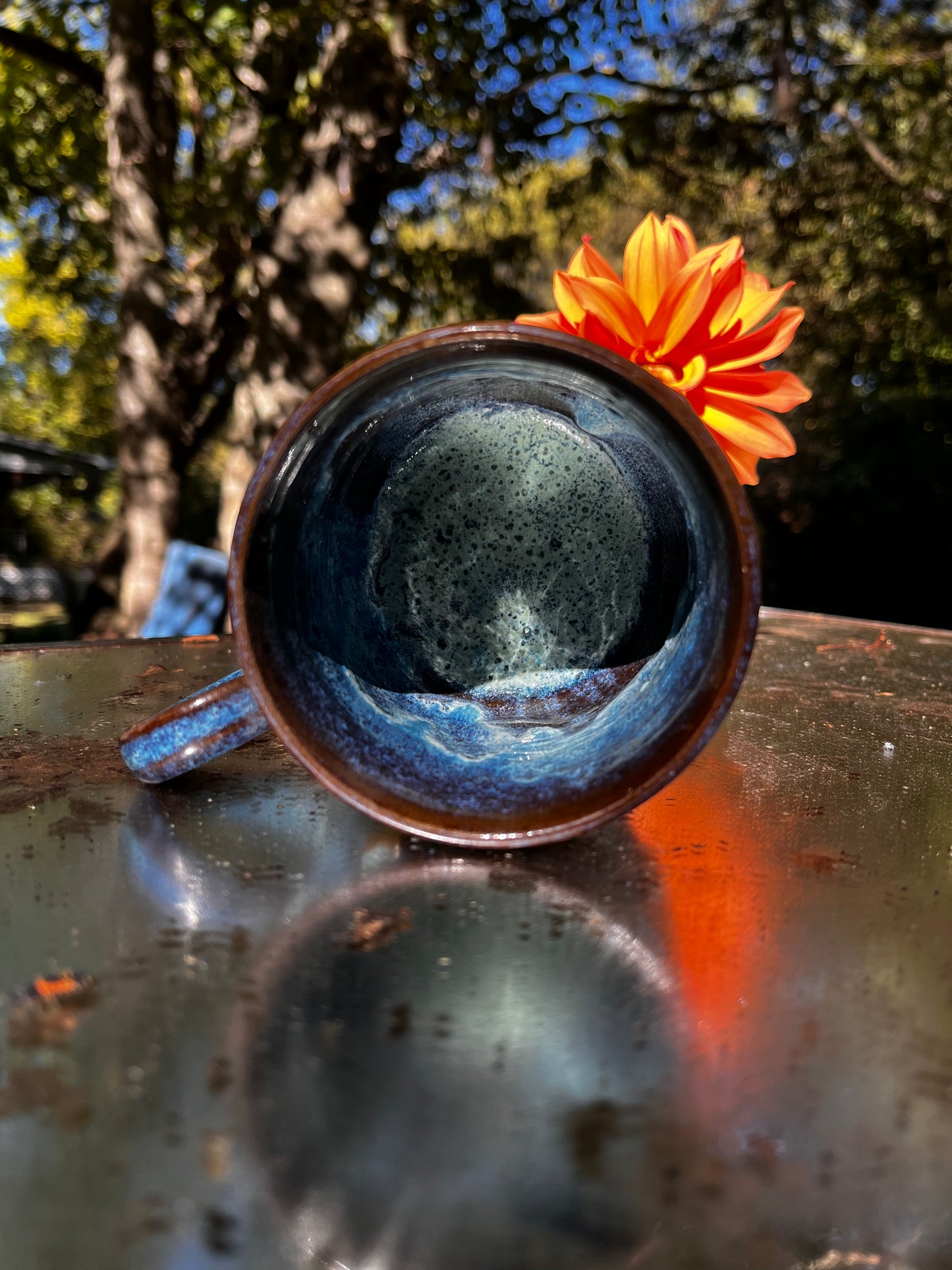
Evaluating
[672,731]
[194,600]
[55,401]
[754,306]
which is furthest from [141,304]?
[55,401]

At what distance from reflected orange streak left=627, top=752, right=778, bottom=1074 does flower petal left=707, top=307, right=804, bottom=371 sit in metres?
0.45

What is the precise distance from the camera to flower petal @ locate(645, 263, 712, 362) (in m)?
0.91

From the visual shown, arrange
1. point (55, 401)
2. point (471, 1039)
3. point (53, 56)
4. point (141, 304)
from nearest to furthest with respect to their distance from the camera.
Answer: point (471, 1039) < point (53, 56) < point (141, 304) < point (55, 401)

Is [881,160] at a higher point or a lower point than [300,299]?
higher

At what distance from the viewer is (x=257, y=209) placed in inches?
175

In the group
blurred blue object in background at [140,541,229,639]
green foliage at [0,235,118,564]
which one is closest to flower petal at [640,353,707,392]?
blurred blue object in background at [140,541,229,639]

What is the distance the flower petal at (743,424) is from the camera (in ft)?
3.08

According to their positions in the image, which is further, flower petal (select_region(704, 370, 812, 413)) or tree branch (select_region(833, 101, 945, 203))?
tree branch (select_region(833, 101, 945, 203))

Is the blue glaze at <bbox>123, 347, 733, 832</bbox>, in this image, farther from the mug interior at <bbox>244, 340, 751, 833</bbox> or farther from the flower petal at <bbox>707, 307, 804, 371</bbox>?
the flower petal at <bbox>707, 307, 804, 371</bbox>

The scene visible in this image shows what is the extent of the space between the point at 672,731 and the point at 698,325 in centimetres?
43

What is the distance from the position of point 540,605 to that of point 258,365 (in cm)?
375

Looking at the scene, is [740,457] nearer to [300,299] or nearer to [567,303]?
[567,303]

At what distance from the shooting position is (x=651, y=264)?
941 millimetres

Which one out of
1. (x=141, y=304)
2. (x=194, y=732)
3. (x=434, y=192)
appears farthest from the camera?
(x=434, y=192)
